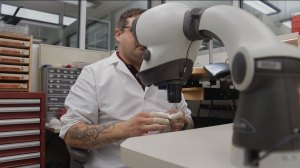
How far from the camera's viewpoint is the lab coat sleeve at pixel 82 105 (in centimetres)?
109

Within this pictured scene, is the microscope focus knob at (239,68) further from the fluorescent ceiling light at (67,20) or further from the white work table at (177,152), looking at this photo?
the fluorescent ceiling light at (67,20)

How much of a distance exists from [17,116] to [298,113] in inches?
71.3

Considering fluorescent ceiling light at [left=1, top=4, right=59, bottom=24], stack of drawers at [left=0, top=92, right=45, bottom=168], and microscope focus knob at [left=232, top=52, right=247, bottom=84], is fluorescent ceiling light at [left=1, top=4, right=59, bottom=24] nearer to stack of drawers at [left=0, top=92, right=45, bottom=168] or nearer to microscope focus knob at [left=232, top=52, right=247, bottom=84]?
stack of drawers at [left=0, top=92, right=45, bottom=168]

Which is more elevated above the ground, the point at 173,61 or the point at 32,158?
the point at 173,61

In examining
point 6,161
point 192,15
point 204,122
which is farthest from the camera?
point 204,122

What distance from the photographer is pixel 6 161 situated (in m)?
1.66

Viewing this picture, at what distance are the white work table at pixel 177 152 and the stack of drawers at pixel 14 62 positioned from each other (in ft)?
5.74

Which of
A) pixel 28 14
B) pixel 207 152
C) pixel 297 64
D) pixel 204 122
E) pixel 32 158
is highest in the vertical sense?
pixel 28 14

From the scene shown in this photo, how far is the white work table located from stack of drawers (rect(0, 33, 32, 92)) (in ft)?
5.74

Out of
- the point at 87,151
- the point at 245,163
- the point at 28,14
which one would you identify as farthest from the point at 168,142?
the point at 28,14

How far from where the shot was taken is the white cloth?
1098 millimetres

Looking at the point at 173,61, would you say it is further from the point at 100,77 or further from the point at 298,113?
the point at 100,77

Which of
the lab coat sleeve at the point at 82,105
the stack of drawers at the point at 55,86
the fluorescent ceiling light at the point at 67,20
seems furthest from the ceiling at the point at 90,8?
the lab coat sleeve at the point at 82,105

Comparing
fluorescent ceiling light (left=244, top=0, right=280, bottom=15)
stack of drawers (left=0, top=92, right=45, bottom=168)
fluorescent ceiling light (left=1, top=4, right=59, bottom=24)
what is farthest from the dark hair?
fluorescent ceiling light (left=1, top=4, right=59, bottom=24)
